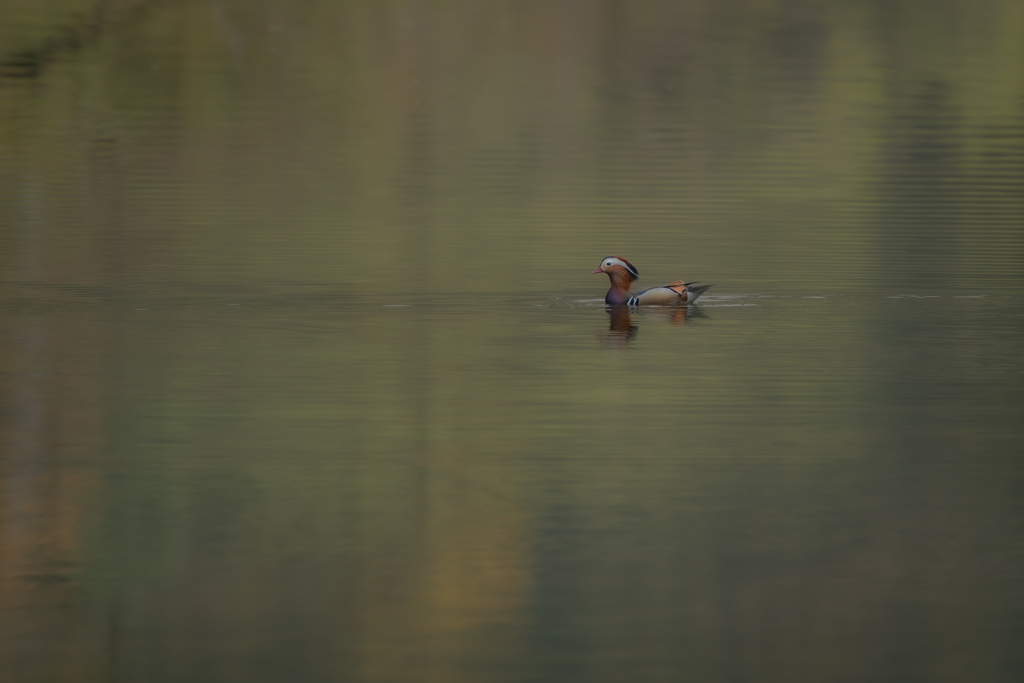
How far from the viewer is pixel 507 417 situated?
1066 cm

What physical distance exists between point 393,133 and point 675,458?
24889 mm

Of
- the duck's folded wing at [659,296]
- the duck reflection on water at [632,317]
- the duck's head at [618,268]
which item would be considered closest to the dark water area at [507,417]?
the duck reflection on water at [632,317]

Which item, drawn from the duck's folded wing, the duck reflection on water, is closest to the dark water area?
the duck reflection on water

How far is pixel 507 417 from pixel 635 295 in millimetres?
4711

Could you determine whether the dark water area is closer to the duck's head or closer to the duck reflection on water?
the duck reflection on water

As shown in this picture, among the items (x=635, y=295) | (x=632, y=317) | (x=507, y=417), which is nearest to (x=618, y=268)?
(x=635, y=295)

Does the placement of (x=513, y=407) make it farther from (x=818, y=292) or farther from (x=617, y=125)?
(x=617, y=125)

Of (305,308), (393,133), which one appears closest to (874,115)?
(393,133)

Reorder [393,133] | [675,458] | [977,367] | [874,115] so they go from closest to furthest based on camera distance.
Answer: [675,458] < [977,367] < [393,133] < [874,115]

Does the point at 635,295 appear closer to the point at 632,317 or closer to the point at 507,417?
the point at 632,317

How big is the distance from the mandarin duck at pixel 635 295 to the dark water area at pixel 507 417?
215mm

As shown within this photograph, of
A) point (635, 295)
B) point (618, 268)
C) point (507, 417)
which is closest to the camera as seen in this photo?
point (507, 417)

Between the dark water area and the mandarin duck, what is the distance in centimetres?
22

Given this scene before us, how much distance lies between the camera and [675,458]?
9594mm
